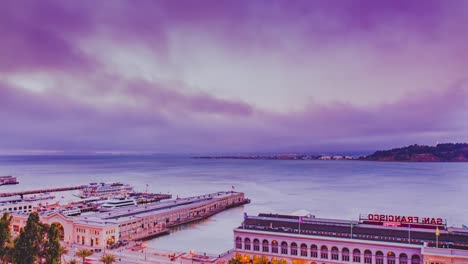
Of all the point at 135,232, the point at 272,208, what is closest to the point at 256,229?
the point at 135,232

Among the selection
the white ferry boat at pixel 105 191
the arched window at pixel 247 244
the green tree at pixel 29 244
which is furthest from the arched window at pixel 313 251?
the white ferry boat at pixel 105 191

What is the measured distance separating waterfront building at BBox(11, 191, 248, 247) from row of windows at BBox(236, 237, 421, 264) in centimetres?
3013

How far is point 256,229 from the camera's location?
6344 centimetres

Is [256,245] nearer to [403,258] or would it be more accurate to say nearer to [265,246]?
[265,246]

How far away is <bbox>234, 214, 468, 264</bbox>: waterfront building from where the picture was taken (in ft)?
170

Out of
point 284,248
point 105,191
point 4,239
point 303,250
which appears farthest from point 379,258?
point 105,191

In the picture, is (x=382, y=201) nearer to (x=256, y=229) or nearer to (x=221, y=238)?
(x=221, y=238)

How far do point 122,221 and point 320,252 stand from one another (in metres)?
46.9

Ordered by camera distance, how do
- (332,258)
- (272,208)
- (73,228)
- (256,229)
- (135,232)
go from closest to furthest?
(332,258) < (256,229) < (73,228) < (135,232) < (272,208)

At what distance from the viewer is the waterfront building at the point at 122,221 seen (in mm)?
76250

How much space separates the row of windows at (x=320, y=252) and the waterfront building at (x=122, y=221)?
98.8ft

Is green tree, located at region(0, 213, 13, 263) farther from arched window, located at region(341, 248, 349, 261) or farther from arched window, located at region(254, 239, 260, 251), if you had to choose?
arched window, located at region(341, 248, 349, 261)

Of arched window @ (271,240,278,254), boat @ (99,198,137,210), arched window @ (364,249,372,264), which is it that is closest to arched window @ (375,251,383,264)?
arched window @ (364,249,372,264)

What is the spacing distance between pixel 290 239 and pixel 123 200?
297 feet
